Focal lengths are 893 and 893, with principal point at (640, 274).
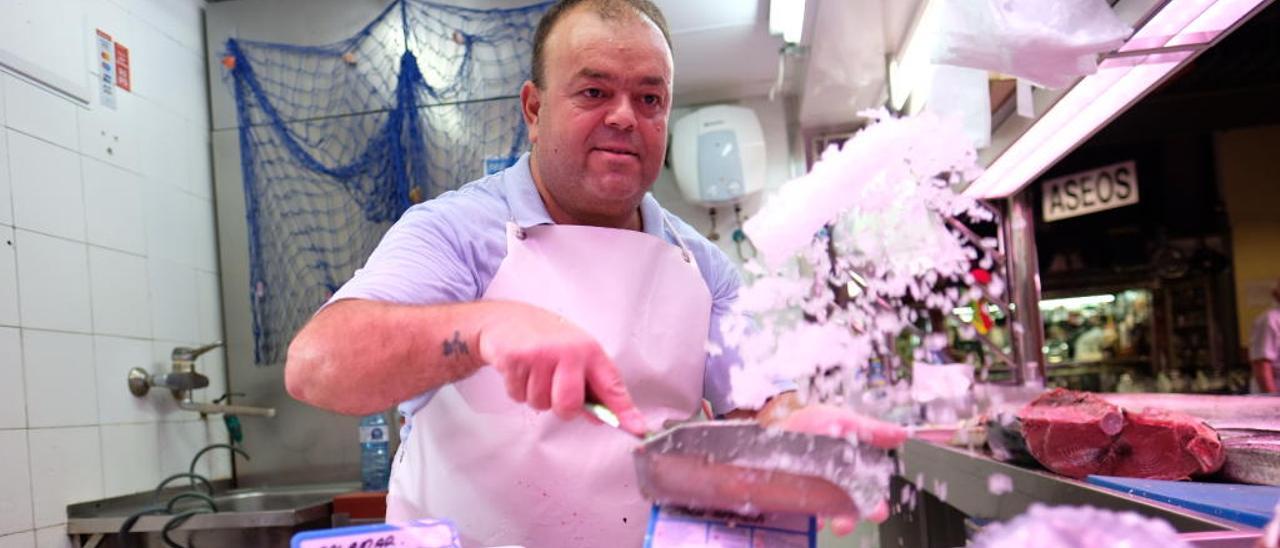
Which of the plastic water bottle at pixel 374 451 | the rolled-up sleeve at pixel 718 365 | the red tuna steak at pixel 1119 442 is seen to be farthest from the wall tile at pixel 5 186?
the red tuna steak at pixel 1119 442

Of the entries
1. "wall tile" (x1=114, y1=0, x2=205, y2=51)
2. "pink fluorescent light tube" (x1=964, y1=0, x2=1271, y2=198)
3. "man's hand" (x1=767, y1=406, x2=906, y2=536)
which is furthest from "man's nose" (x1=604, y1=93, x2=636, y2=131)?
"wall tile" (x1=114, y1=0, x2=205, y2=51)

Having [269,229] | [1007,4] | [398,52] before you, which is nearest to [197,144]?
[269,229]

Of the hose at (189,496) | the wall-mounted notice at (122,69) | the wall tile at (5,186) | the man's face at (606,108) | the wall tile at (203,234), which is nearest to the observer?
the man's face at (606,108)

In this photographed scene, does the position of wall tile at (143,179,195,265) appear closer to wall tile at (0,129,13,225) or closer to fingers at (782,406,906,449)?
wall tile at (0,129,13,225)

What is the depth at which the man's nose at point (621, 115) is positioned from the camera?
1524mm

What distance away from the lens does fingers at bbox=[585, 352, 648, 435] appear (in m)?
0.97

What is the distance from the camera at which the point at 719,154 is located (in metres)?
4.19

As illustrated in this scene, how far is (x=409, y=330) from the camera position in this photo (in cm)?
113

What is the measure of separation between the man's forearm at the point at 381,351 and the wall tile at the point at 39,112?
6.93ft

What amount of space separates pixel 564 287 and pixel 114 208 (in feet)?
7.81

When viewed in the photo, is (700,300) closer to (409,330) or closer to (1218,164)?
(409,330)

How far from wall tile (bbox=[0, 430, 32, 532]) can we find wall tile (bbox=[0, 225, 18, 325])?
1.10 feet

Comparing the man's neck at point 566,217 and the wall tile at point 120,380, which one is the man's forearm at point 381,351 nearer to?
the man's neck at point 566,217

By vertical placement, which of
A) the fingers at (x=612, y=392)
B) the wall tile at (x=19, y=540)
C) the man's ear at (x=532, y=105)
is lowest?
the wall tile at (x=19, y=540)
